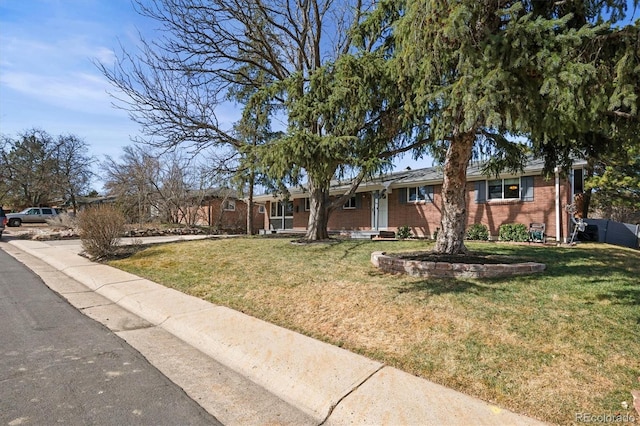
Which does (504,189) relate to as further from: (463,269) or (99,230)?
(99,230)

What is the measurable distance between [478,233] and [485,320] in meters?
11.4

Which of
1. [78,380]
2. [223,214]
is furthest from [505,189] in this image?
[223,214]

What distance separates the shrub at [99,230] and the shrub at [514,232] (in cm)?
1404

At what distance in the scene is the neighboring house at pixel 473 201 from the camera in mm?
14406

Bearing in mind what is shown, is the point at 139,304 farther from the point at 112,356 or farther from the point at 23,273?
the point at 23,273

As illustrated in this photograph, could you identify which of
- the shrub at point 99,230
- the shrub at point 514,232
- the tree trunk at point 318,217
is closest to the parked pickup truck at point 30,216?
the shrub at point 99,230

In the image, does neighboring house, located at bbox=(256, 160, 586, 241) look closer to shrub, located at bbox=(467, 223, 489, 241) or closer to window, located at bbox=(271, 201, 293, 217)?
shrub, located at bbox=(467, 223, 489, 241)

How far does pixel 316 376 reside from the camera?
3600 millimetres

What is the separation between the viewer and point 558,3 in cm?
538

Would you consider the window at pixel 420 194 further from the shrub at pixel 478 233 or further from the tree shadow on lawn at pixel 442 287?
the tree shadow on lawn at pixel 442 287

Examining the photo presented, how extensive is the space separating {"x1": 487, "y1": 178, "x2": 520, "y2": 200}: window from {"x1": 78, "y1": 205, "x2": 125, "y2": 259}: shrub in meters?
14.6

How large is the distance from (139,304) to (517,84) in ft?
21.7

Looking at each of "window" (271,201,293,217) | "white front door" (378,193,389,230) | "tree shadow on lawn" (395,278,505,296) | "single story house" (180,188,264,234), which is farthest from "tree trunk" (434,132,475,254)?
"single story house" (180,188,264,234)

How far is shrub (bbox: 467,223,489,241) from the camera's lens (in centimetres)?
1495
